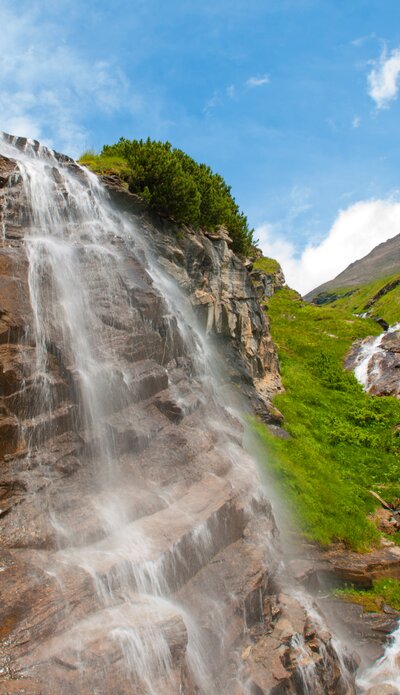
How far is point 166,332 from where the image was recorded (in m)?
17.0

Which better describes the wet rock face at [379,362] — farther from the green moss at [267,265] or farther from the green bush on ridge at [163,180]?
the green moss at [267,265]

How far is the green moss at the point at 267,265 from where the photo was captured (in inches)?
2889

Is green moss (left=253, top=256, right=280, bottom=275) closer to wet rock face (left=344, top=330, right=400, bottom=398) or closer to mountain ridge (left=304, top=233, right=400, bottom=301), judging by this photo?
wet rock face (left=344, top=330, right=400, bottom=398)

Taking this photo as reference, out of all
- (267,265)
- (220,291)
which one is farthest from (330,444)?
(267,265)

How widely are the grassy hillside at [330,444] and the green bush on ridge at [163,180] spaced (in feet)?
38.1

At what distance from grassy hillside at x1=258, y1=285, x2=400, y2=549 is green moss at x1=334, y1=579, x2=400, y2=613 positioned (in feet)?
5.12

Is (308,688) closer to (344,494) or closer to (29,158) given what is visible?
(344,494)

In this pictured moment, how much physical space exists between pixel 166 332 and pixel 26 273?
5364mm

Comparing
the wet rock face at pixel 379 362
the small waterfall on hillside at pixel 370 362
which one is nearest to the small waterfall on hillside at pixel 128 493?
the wet rock face at pixel 379 362

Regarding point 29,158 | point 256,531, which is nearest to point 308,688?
point 256,531

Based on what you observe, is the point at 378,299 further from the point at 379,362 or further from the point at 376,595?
the point at 376,595

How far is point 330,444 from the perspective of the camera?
25.0m

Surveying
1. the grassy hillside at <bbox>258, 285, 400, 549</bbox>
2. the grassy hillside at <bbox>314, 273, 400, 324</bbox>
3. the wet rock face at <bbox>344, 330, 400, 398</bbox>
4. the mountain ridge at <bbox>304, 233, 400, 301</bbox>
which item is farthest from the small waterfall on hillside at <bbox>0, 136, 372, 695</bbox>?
the mountain ridge at <bbox>304, 233, 400, 301</bbox>

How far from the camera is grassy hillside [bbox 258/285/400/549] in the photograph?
58.5ft
